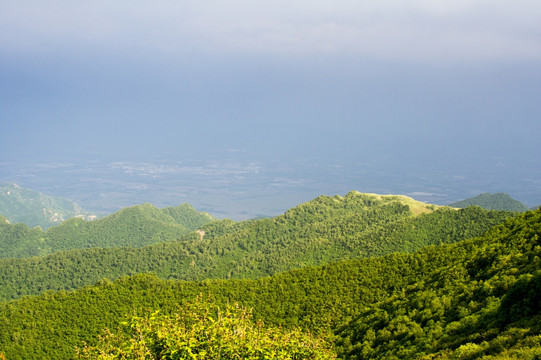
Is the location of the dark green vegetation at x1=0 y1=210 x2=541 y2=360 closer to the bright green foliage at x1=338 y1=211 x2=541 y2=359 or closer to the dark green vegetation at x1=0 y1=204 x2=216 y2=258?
the bright green foliage at x1=338 y1=211 x2=541 y2=359

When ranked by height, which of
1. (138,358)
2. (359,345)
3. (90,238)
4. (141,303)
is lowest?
(90,238)

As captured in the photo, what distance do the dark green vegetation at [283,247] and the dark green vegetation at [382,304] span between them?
22.3 metres

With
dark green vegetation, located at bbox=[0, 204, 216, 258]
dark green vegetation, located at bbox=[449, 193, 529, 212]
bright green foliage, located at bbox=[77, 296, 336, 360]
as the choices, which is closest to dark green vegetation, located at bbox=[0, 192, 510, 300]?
dark green vegetation, located at bbox=[0, 204, 216, 258]

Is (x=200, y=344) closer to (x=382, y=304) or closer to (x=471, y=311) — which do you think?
(x=471, y=311)

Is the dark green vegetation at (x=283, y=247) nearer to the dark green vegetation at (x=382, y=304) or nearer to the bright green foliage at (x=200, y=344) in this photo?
the dark green vegetation at (x=382, y=304)

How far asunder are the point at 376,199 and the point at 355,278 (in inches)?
2202

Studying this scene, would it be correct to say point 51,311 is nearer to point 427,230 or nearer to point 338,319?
point 338,319

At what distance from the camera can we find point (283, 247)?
93.6 m

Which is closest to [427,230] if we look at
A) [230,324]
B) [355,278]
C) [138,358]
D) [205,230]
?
[355,278]

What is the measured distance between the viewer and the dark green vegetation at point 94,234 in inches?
5344

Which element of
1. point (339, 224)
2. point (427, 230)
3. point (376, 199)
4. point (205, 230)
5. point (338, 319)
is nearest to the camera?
point (338, 319)

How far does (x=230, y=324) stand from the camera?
2261cm

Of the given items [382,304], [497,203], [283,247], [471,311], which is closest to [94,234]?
[283,247]

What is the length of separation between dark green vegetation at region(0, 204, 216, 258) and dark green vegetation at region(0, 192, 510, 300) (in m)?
33.2
